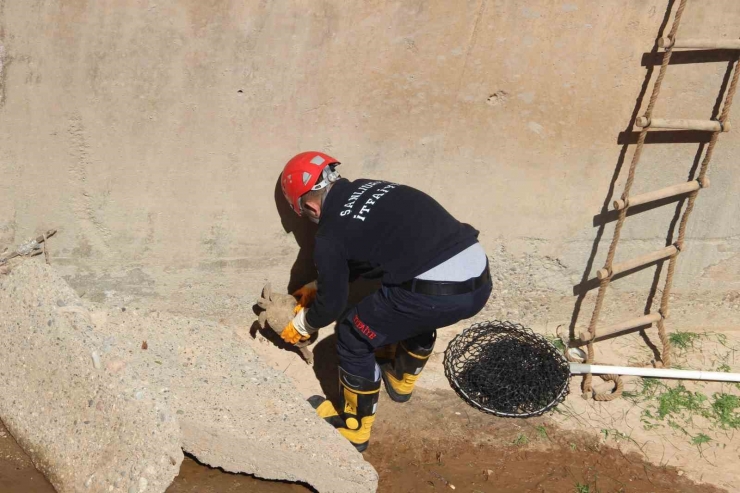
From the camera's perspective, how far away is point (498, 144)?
165 inches

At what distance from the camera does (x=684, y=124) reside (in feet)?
13.6

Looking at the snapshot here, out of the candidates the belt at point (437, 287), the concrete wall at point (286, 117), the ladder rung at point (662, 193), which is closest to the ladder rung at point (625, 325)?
the concrete wall at point (286, 117)

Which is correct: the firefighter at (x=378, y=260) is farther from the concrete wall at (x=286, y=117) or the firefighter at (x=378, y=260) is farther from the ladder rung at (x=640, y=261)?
the ladder rung at (x=640, y=261)

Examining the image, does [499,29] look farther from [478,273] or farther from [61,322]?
[61,322]

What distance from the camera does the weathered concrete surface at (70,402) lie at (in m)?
3.52

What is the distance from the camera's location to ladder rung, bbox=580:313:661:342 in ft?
15.1

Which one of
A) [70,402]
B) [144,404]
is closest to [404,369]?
[144,404]

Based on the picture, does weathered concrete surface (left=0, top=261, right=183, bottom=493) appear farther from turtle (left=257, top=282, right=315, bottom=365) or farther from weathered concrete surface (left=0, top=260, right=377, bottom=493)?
turtle (left=257, top=282, right=315, bottom=365)

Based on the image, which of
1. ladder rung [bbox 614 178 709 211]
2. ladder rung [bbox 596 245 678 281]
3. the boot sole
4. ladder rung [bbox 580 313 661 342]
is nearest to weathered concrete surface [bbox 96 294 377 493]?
the boot sole

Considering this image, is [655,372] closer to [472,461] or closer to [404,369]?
[472,461]

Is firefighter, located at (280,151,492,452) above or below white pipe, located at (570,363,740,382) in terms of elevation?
above

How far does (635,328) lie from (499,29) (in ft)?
7.59

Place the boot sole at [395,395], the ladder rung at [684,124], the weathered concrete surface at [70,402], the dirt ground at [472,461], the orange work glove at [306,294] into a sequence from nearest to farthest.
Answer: the weathered concrete surface at [70,402] → the dirt ground at [472,461] → the ladder rung at [684,124] → the orange work glove at [306,294] → the boot sole at [395,395]

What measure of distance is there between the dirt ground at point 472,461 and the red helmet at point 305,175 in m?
1.41
